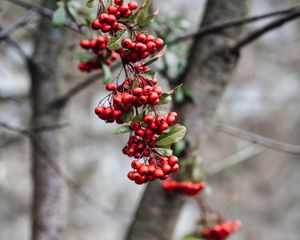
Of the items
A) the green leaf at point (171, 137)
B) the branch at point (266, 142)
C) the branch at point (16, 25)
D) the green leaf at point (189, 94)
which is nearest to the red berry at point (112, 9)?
the green leaf at point (171, 137)

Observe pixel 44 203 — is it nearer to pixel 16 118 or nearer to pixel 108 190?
pixel 16 118

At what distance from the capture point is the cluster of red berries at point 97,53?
1.25 meters

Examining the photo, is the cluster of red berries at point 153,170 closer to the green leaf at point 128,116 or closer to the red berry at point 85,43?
the green leaf at point 128,116

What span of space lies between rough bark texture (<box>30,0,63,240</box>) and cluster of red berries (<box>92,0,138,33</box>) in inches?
46.3

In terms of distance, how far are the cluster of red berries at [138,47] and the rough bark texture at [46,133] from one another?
1.22 meters

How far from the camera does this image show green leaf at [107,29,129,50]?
2.66ft

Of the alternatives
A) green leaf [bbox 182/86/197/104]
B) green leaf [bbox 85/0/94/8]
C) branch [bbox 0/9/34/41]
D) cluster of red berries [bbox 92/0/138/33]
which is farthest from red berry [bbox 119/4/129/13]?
green leaf [bbox 182/86/197/104]

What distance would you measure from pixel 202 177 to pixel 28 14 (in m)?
0.85

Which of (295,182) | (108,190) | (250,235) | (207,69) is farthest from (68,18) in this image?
(295,182)

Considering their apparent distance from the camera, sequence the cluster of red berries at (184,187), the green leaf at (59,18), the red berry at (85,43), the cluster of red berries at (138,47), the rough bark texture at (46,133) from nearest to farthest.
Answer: the cluster of red berries at (138,47)
the red berry at (85,43)
the green leaf at (59,18)
the cluster of red berries at (184,187)
the rough bark texture at (46,133)

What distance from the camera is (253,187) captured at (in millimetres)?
6840

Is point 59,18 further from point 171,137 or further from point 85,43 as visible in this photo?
point 171,137

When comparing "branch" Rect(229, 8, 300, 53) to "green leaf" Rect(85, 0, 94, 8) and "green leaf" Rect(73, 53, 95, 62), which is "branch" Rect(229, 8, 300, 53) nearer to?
"green leaf" Rect(73, 53, 95, 62)

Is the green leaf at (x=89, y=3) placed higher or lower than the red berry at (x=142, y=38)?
lower
